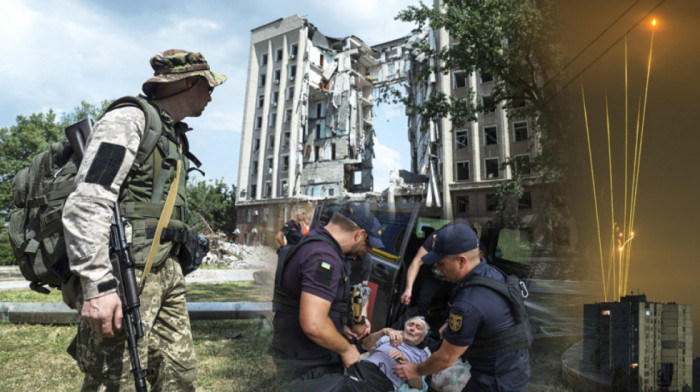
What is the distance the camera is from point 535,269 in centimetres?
180

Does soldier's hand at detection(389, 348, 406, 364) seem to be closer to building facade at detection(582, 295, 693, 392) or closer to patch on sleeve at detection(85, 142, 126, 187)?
patch on sleeve at detection(85, 142, 126, 187)

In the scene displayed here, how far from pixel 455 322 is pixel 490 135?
93cm

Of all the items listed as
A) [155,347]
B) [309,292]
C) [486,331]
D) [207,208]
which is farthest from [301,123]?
[207,208]

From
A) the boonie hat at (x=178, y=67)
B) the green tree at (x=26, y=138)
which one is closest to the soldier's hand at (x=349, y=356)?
Answer: the boonie hat at (x=178, y=67)

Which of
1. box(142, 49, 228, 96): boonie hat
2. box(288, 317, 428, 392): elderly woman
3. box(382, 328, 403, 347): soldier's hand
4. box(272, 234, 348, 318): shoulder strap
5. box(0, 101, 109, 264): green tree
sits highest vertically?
box(0, 101, 109, 264): green tree

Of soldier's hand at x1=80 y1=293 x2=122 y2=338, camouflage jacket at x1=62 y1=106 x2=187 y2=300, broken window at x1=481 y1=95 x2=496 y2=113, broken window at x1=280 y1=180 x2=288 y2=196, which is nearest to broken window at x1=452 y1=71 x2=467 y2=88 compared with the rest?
broken window at x1=481 y1=95 x2=496 y2=113

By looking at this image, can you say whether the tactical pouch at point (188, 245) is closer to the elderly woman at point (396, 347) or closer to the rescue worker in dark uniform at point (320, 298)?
the rescue worker in dark uniform at point (320, 298)

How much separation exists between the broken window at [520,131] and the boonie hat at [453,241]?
1.69 ft

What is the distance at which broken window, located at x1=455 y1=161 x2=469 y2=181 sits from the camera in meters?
1.77

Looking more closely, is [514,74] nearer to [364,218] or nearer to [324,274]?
[364,218]

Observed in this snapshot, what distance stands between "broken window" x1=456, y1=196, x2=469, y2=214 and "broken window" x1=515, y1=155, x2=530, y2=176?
27cm

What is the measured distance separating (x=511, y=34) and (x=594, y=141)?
2.75ft

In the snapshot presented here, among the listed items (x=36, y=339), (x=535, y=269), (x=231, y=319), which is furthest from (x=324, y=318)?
(x=36, y=339)

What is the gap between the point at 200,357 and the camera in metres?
3.11
